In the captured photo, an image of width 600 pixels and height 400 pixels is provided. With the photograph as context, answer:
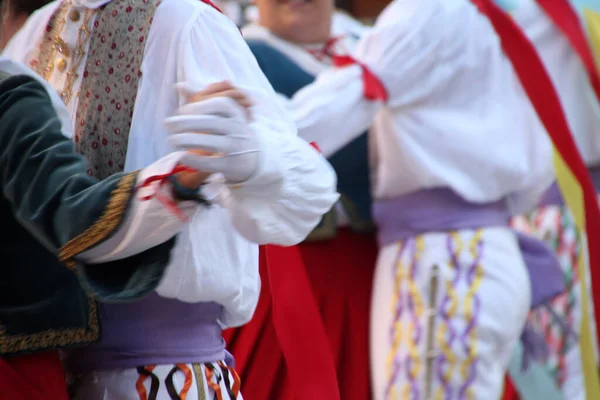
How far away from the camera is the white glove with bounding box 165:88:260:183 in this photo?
1304 millimetres

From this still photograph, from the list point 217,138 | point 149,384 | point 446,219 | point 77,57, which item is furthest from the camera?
point 446,219

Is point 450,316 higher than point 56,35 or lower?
lower

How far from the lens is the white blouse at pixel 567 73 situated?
10.4ft

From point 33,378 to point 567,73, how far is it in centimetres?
216

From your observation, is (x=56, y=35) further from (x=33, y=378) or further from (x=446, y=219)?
(x=446, y=219)

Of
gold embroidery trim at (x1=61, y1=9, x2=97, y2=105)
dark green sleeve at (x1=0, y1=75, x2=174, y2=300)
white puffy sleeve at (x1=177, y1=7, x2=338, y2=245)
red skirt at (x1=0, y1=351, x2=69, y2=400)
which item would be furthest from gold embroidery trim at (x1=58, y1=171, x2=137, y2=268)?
gold embroidery trim at (x1=61, y1=9, x2=97, y2=105)

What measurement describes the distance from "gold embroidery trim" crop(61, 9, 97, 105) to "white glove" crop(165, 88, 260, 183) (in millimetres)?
483

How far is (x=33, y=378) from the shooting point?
1.53 meters

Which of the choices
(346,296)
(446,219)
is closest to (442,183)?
(446,219)

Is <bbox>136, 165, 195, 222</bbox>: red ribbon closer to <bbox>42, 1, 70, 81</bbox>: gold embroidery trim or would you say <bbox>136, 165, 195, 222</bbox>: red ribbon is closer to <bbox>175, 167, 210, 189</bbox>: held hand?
<bbox>175, 167, 210, 189</bbox>: held hand

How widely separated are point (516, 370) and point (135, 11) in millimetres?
1647

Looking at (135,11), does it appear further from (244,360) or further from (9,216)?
(244,360)

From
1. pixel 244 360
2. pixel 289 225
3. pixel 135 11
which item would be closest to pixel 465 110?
pixel 244 360

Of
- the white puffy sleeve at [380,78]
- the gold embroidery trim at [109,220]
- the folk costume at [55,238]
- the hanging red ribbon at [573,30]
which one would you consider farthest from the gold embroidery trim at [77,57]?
the hanging red ribbon at [573,30]
